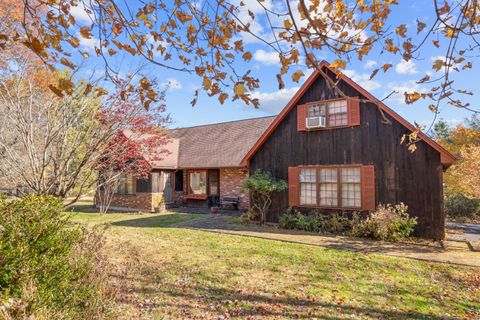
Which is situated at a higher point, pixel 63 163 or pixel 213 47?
pixel 213 47

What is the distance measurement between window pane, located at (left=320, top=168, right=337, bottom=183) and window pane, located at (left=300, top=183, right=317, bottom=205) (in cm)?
44

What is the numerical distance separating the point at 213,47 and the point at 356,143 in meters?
9.05

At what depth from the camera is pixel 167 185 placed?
1842cm

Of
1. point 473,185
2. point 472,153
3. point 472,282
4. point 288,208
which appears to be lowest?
point 472,282

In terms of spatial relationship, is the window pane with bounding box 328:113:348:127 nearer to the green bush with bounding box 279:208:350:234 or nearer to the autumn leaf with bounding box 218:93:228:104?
the green bush with bounding box 279:208:350:234

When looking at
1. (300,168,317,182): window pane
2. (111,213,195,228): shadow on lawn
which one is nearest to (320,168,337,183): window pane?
(300,168,317,182): window pane

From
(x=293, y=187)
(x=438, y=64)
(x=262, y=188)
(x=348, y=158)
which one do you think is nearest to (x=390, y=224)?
(x=348, y=158)

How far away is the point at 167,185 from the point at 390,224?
1315cm

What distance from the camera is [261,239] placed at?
980 cm

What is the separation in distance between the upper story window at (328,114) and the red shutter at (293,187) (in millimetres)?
1823

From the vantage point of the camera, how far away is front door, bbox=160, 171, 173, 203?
17.9m

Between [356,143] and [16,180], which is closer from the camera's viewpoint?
[16,180]

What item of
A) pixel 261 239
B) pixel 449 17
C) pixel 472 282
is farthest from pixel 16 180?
pixel 472 282

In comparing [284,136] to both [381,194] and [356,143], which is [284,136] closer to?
[356,143]
